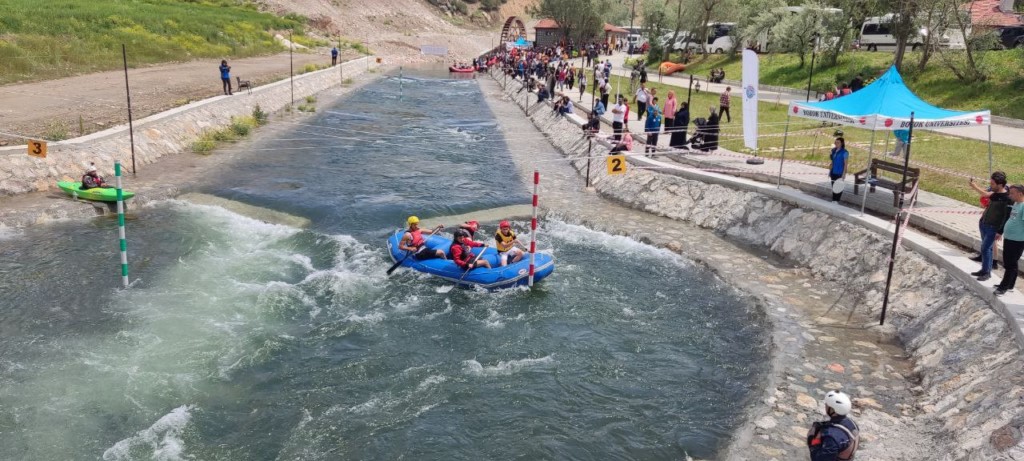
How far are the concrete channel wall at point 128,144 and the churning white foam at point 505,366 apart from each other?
1511 centimetres

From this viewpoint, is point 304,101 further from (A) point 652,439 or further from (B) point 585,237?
(A) point 652,439

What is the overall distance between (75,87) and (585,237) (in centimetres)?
2723

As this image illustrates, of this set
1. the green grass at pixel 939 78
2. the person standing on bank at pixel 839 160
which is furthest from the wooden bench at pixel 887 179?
the green grass at pixel 939 78

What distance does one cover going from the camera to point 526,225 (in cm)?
1902

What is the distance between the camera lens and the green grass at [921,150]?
56.9 ft

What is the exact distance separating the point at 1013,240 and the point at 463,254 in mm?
9616

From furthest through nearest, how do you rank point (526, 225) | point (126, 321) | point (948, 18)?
point (948, 18) → point (526, 225) → point (126, 321)

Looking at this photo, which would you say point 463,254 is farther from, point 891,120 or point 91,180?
point 91,180

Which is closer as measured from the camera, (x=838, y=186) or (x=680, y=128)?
(x=838, y=186)

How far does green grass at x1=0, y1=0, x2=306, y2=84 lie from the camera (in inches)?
1414

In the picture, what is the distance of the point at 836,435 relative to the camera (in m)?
7.16

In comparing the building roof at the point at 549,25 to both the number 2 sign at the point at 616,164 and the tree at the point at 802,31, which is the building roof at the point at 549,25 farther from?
the number 2 sign at the point at 616,164

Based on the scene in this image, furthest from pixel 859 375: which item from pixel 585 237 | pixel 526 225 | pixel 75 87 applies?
pixel 75 87

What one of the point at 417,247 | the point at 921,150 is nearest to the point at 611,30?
the point at 921,150
